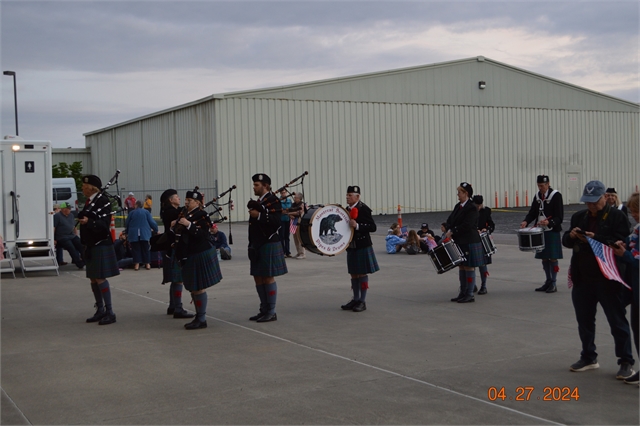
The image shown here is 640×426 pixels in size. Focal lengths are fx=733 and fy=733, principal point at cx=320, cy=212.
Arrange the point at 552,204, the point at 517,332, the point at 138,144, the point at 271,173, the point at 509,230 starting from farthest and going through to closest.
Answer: the point at 138,144 < the point at 271,173 < the point at 509,230 < the point at 552,204 < the point at 517,332

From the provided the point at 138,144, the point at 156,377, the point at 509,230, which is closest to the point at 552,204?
the point at 156,377

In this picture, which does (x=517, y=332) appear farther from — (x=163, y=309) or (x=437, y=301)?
(x=163, y=309)

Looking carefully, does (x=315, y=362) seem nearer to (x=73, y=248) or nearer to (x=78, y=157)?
(x=73, y=248)

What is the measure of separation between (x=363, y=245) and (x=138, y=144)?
32.7m

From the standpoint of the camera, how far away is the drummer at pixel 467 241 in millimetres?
10320

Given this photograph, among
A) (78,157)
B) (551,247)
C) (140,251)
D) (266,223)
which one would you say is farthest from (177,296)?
(78,157)

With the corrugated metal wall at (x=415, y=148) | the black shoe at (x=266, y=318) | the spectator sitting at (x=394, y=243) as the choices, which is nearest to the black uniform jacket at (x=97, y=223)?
the black shoe at (x=266, y=318)

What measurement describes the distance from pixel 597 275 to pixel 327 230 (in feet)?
14.0

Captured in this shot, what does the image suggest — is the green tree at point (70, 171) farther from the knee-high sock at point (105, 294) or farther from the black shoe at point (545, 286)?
the black shoe at point (545, 286)

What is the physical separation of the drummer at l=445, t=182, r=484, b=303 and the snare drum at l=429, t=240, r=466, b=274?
0.32 ft

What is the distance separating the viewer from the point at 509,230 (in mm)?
23719

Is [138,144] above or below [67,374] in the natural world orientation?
above

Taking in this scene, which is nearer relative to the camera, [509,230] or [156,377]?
[156,377]

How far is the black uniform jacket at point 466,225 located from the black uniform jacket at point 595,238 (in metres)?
4.10
